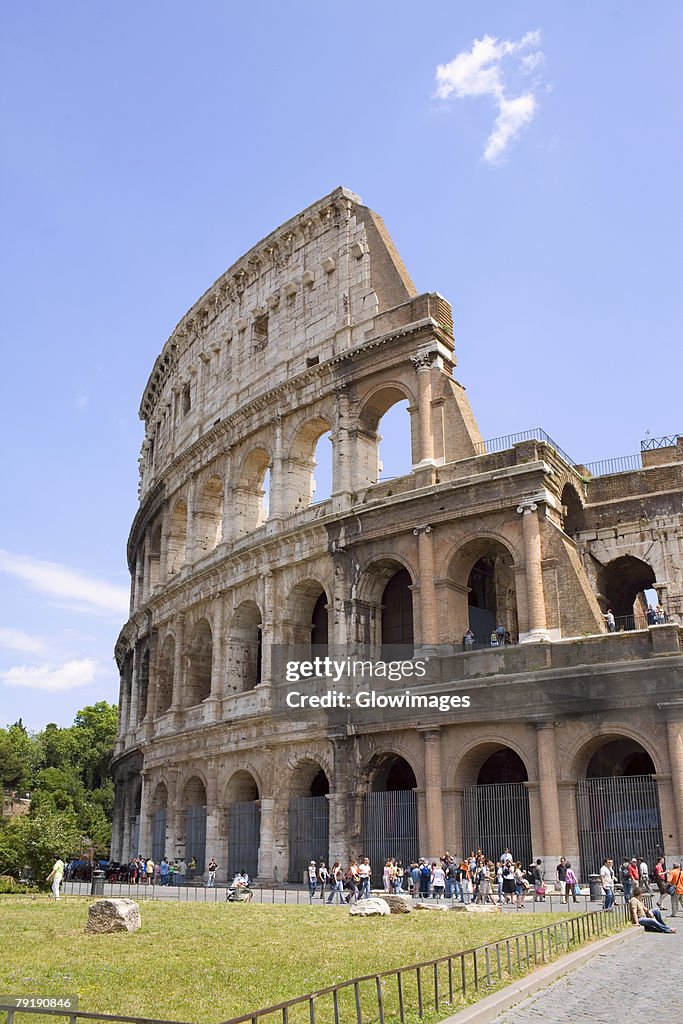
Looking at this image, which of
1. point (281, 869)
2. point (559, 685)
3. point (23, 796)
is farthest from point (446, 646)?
point (23, 796)

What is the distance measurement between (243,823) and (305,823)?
2.67 meters

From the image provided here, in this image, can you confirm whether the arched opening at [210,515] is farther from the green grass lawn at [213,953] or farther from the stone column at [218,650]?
the green grass lawn at [213,953]

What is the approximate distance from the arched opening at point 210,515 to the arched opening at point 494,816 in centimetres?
1290

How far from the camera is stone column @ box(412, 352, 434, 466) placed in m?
23.2

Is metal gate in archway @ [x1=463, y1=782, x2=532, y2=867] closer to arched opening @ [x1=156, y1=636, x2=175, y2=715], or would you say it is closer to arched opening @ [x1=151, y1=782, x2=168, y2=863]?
arched opening @ [x1=151, y1=782, x2=168, y2=863]

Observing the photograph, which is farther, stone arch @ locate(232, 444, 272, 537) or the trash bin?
stone arch @ locate(232, 444, 272, 537)

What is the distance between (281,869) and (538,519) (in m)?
10.4

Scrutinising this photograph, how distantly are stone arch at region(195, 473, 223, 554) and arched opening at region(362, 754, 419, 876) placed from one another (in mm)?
10813

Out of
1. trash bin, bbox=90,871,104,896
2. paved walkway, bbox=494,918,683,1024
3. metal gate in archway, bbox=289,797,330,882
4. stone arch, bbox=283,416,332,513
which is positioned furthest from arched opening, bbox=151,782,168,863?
paved walkway, bbox=494,918,683,1024

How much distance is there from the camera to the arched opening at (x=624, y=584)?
24.2 meters

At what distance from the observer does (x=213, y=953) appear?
10.7 metres

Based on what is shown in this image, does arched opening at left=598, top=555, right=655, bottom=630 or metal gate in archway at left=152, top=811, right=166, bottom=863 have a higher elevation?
arched opening at left=598, top=555, right=655, bottom=630

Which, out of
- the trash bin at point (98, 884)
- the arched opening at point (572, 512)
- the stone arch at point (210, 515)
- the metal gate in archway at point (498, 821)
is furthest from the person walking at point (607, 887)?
the stone arch at point (210, 515)

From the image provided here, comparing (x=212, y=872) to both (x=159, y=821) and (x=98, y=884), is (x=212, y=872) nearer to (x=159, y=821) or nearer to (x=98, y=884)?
(x=98, y=884)
